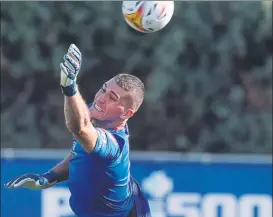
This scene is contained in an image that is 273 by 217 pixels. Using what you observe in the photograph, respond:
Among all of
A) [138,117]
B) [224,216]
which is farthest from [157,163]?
[138,117]

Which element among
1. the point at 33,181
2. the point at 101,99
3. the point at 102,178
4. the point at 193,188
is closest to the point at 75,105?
the point at 101,99

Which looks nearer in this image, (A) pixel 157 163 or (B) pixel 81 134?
(B) pixel 81 134

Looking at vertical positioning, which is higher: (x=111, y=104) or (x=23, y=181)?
(x=111, y=104)

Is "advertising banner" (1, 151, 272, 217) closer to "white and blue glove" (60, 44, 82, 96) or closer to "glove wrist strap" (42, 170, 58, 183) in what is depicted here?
"glove wrist strap" (42, 170, 58, 183)

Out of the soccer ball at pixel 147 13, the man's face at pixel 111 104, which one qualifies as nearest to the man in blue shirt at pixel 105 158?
the man's face at pixel 111 104

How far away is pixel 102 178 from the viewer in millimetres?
6574

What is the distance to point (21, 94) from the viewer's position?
12.7 meters

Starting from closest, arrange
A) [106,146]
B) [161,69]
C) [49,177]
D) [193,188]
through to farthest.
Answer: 1. [106,146]
2. [49,177]
3. [193,188]
4. [161,69]

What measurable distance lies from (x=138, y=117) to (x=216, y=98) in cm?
95

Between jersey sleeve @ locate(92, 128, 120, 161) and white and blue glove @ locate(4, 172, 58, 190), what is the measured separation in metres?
0.54

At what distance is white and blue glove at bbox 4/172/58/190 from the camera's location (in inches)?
266

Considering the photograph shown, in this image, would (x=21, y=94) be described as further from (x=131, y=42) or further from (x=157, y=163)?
(x=157, y=163)

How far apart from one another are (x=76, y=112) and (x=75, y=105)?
45 millimetres

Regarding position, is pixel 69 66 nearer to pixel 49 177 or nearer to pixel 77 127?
pixel 77 127
